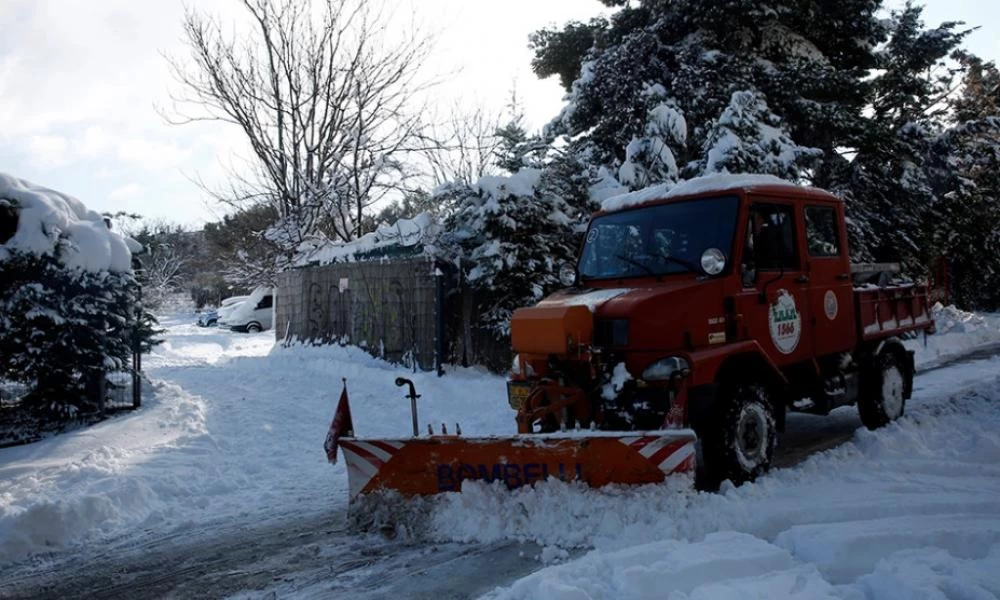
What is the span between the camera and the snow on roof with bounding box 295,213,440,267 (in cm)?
1261

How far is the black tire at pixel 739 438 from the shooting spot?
16.9 feet

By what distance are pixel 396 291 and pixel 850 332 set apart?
816 cm

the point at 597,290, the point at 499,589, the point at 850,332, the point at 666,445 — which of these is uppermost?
the point at 597,290

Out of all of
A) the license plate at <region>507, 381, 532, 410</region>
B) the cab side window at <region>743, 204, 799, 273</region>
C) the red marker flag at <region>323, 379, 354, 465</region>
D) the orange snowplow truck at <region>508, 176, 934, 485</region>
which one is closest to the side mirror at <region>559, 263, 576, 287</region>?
the orange snowplow truck at <region>508, 176, 934, 485</region>

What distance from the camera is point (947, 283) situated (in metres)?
23.3

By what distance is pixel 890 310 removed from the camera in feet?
25.4

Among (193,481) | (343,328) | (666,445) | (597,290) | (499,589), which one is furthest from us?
(343,328)

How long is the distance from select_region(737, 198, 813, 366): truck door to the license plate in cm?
182

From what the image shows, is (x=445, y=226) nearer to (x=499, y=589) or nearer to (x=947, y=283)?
(x=499, y=589)

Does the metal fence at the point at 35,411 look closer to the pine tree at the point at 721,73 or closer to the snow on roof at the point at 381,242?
the snow on roof at the point at 381,242

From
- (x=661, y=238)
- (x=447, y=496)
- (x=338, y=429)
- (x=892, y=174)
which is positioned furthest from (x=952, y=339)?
(x=338, y=429)

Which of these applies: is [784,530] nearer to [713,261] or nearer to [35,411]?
[713,261]

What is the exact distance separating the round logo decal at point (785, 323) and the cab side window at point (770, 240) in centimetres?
29

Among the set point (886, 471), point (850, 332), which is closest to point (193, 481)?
point (886, 471)
